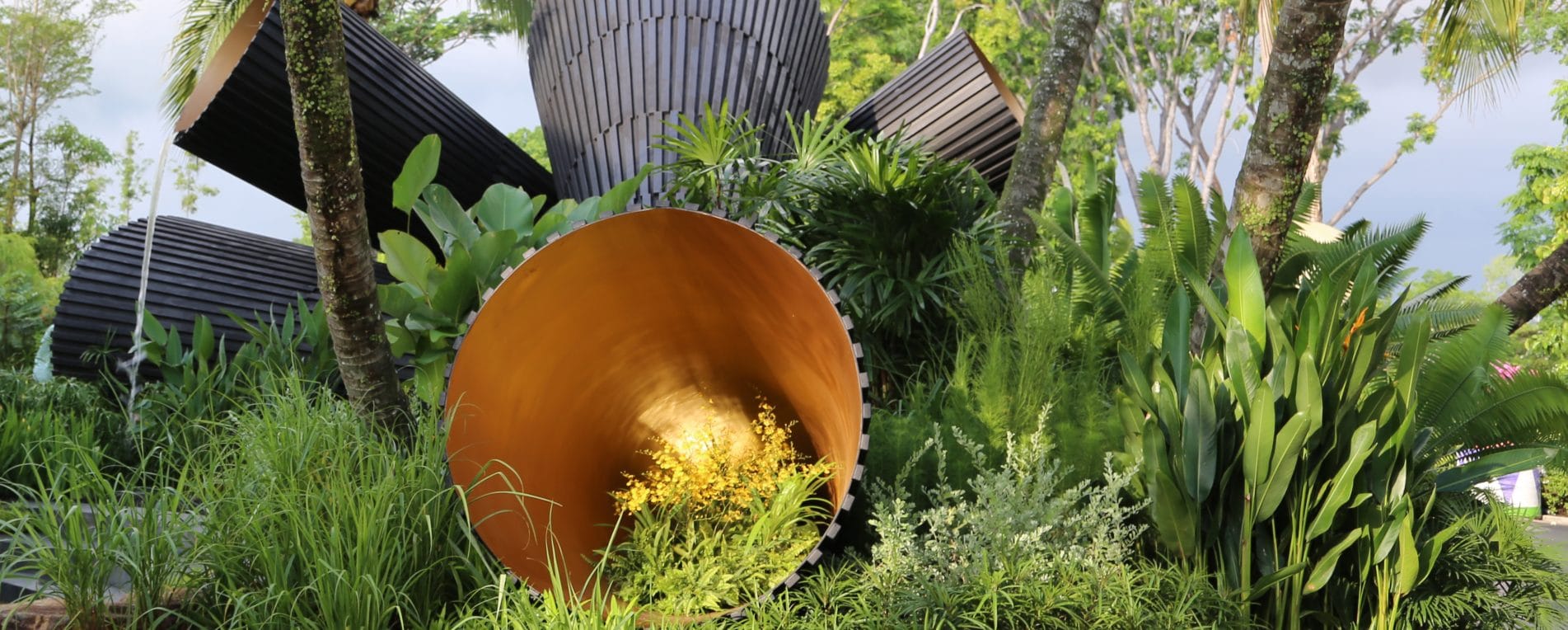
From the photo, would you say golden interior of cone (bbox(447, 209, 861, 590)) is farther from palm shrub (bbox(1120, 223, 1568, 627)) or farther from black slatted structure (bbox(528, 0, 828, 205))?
black slatted structure (bbox(528, 0, 828, 205))

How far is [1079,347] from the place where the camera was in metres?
4.90

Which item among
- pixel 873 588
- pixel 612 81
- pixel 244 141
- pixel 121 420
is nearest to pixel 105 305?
pixel 121 420

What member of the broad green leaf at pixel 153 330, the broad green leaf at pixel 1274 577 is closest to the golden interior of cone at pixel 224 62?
the broad green leaf at pixel 153 330

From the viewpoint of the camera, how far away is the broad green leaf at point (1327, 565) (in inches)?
132

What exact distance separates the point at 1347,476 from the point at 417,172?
360 centimetres

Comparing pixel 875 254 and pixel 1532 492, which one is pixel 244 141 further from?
pixel 1532 492

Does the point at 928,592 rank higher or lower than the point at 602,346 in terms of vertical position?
lower

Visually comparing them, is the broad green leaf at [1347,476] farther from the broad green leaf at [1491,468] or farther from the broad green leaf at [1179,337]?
the broad green leaf at [1491,468]

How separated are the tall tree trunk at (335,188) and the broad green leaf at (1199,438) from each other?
2418mm

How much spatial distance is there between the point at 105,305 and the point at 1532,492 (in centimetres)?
1185

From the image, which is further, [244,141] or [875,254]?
[244,141]

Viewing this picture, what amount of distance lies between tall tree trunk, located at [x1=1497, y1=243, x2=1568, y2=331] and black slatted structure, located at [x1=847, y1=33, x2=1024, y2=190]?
2.68 meters

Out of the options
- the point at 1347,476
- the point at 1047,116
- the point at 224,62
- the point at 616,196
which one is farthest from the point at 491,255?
the point at 1047,116

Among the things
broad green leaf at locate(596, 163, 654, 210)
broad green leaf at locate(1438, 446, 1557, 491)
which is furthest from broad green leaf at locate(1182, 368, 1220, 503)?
broad green leaf at locate(596, 163, 654, 210)
